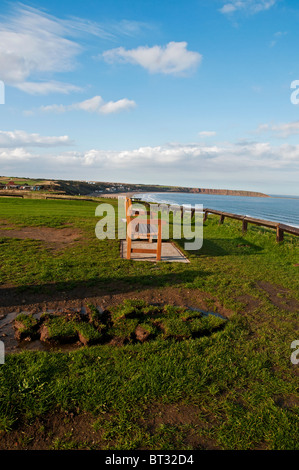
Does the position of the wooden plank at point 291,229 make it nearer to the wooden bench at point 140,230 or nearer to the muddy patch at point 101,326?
the wooden bench at point 140,230

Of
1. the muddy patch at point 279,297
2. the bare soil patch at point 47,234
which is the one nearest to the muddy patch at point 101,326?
the muddy patch at point 279,297

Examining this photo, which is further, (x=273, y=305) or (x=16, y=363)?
(x=273, y=305)

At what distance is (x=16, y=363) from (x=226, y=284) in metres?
4.80

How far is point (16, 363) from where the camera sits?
324 centimetres

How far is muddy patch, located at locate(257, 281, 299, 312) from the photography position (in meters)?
5.48

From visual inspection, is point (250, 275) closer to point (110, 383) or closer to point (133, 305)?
A: point (133, 305)

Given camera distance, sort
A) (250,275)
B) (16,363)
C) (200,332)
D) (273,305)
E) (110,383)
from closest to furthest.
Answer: (110,383) → (16,363) → (200,332) → (273,305) → (250,275)

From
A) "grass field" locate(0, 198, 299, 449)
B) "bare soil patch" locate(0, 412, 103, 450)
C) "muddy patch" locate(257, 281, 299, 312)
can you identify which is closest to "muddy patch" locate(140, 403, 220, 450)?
"grass field" locate(0, 198, 299, 449)

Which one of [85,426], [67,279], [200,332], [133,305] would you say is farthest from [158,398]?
[67,279]

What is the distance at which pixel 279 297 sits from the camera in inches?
235

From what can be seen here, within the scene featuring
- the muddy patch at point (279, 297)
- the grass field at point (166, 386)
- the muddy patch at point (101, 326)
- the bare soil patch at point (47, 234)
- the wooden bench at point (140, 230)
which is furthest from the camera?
the bare soil patch at point (47, 234)

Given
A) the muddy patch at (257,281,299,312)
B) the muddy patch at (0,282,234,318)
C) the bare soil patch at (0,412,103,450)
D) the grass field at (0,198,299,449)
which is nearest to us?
the bare soil patch at (0,412,103,450)

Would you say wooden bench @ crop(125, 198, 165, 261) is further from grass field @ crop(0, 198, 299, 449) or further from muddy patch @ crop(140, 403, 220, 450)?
muddy patch @ crop(140, 403, 220, 450)

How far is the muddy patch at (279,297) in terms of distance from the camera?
18.0ft
